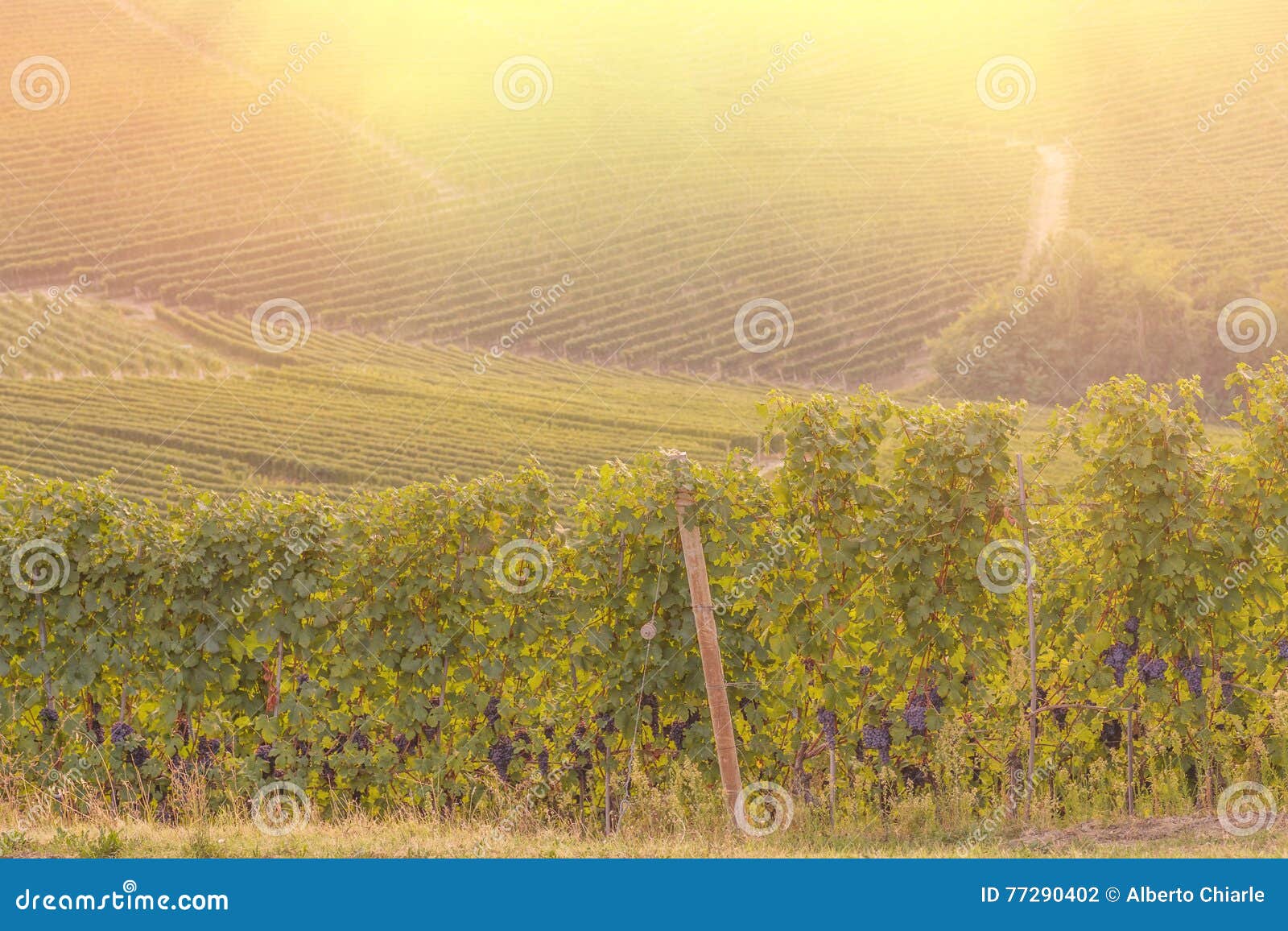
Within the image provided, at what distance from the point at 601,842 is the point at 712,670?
112 cm

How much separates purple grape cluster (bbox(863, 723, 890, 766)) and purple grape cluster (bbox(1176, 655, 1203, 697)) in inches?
72.2

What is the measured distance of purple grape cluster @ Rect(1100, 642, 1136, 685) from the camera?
24.1 ft

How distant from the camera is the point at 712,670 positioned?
682 centimetres

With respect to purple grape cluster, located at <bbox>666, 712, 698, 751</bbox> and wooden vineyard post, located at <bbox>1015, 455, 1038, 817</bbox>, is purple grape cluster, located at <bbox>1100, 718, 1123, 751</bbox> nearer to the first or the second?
wooden vineyard post, located at <bbox>1015, 455, 1038, 817</bbox>

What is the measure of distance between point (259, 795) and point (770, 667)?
3.34 m

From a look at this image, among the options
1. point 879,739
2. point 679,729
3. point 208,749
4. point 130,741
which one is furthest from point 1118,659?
point 130,741

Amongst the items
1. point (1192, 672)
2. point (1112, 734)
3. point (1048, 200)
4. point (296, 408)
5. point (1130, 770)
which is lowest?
point (1130, 770)

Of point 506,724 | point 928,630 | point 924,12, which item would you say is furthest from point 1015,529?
point 924,12

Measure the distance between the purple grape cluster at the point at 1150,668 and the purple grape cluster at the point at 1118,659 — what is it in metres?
0.08

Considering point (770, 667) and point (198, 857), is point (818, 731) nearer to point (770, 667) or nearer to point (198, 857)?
point (770, 667)

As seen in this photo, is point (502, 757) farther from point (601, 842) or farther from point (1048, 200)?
point (1048, 200)

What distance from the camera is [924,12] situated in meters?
116

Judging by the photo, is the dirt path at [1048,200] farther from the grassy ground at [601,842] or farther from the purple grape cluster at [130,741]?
the purple grape cluster at [130,741]

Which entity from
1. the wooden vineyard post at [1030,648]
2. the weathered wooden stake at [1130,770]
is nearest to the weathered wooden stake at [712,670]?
the wooden vineyard post at [1030,648]
